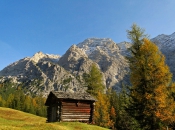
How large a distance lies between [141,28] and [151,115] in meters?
12.9

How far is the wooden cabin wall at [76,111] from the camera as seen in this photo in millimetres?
30906

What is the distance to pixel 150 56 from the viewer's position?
85.4 ft

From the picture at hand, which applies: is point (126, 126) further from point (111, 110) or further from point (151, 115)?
point (151, 115)

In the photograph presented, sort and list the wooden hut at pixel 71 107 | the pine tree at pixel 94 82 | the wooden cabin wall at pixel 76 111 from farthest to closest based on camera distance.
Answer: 1. the pine tree at pixel 94 82
2. the wooden cabin wall at pixel 76 111
3. the wooden hut at pixel 71 107

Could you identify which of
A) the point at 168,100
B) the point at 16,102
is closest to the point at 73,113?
the point at 168,100

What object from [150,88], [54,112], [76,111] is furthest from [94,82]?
[150,88]

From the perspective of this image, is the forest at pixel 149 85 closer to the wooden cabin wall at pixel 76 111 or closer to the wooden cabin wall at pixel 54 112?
the wooden cabin wall at pixel 76 111

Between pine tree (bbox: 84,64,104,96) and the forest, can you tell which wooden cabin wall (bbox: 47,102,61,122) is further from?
pine tree (bbox: 84,64,104,96)

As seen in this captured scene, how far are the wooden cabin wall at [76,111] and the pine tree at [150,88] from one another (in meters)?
8.84

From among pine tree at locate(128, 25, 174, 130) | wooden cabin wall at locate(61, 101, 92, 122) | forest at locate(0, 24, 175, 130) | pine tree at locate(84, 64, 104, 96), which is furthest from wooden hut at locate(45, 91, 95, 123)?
pine tree at locate(84, 64, 104, 96)

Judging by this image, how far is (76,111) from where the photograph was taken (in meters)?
31.8

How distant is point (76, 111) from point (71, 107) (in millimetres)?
1089

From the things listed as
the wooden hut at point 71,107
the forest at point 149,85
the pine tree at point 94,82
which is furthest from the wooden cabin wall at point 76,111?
the pine tree at point 94,82

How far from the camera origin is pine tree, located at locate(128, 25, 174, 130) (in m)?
24.0
